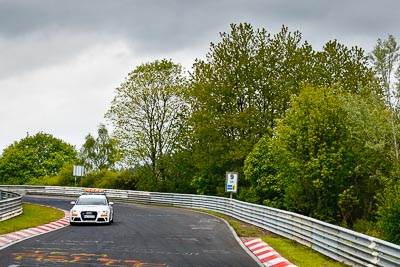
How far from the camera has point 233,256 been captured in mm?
15312

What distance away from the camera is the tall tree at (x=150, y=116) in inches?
2133

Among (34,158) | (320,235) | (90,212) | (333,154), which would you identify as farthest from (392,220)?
(34,158)

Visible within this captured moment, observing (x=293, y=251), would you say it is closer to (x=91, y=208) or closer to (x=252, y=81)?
(x=91, y=208)

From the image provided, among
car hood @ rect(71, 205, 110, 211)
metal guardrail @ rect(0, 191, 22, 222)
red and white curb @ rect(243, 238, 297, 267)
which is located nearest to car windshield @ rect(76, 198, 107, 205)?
car hood @ rect(71, 205, 110, 211)

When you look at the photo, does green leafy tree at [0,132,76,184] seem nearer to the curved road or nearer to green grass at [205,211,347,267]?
the curved road

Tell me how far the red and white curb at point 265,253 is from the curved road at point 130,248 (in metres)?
0.38

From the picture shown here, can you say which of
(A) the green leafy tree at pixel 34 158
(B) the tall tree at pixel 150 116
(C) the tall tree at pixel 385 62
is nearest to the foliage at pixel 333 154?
(C) the tall tree at pixel 385 62

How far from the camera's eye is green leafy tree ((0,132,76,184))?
314ft

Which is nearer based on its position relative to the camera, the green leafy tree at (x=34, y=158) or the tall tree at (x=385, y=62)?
the tall tree at (x=385, y=62)

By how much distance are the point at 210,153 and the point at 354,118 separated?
17.4 metres

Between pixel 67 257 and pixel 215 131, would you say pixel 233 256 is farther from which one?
pixel 215 131

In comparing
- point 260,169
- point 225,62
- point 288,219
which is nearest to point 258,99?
point 225,62

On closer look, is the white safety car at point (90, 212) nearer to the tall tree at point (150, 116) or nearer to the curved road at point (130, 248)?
the curved road at point (130, 248)

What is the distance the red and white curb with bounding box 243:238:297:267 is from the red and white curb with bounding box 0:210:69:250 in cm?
741
